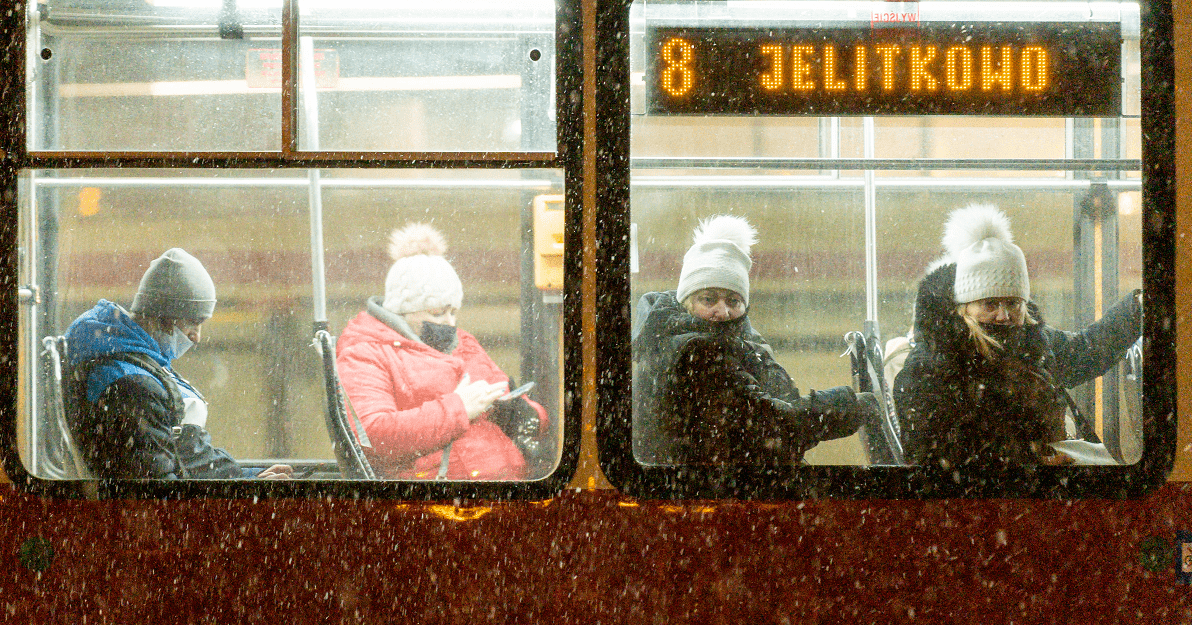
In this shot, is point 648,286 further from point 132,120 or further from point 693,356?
point 132,120

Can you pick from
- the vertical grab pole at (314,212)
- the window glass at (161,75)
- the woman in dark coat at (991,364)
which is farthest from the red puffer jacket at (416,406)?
the woman in dark coat at (991,364)

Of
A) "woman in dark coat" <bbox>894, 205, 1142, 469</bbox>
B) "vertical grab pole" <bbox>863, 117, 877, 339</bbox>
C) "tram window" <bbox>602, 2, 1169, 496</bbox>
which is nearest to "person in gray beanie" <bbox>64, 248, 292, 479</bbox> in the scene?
"tram window" <bbox>602, 2, 1169, 496</bbox>

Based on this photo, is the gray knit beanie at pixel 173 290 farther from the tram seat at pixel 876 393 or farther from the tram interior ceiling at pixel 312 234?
the tram seat at pixel 876 393

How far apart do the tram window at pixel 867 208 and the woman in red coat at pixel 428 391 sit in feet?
1.91

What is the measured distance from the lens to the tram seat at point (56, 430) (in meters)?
2.04

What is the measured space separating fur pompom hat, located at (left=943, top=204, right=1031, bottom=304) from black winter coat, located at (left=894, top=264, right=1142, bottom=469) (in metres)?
0.07

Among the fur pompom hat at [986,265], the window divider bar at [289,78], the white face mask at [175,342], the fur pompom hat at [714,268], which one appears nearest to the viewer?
the window divider bar at [289,78]

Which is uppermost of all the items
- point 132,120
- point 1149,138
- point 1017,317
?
point 132,120

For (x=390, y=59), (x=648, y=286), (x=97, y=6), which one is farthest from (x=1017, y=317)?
(x=97, y=6)

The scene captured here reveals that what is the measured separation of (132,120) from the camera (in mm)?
2824

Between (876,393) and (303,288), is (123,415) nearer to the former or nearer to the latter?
(303,288)

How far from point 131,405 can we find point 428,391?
792 mm

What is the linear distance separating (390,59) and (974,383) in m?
2.27

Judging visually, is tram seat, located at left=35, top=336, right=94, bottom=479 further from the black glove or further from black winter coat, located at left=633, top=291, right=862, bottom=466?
black winter coat, located at left=633, top=291, right=862, bottom=466
